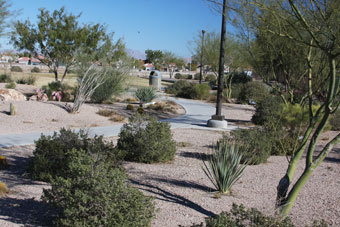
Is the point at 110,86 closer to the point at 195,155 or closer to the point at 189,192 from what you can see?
the point at 195,155

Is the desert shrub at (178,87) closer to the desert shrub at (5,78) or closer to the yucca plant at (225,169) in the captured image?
the desert shrub at (5,78)

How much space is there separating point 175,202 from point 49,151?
2766 millimetres

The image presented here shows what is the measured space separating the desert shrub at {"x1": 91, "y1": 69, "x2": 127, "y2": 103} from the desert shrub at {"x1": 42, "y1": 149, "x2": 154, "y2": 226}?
1593 centimetres

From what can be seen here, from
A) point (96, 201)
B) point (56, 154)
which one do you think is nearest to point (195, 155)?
point (56, 154)

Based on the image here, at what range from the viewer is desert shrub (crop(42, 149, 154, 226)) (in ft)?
15.7

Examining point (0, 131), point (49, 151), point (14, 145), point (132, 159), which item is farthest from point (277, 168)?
point (0, 131)

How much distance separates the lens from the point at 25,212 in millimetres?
5695

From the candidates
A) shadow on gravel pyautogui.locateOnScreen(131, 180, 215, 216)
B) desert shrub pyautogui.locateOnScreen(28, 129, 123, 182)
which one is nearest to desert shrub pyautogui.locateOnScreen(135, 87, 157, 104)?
desert shrub pyautogui.locateOnScreen(28, 129, 123, 182)

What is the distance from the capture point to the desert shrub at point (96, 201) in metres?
4.78

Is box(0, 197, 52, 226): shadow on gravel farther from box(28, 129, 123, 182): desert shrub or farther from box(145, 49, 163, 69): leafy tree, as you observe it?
box(145, 49, 163, 69): leafy tree

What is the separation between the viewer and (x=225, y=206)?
6418mm

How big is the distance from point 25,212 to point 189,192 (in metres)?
2.75

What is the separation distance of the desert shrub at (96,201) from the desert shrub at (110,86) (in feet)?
52.3

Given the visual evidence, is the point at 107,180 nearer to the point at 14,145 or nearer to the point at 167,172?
the point at 167,172
